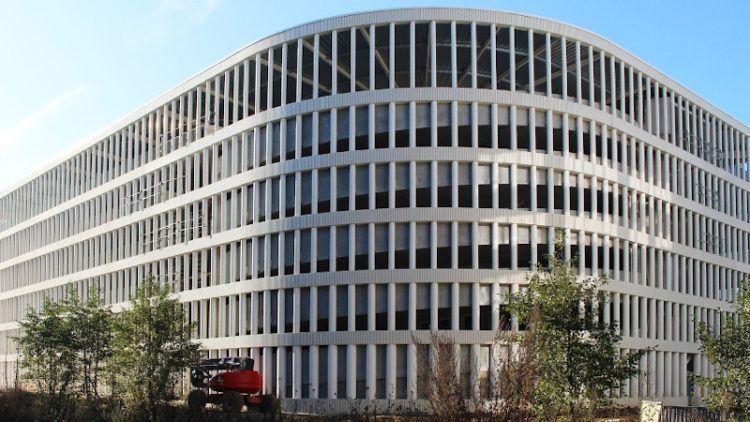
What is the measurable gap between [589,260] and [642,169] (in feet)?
29.1

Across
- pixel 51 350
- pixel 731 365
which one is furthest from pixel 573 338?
pixel 51 350

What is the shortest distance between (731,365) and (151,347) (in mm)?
23207

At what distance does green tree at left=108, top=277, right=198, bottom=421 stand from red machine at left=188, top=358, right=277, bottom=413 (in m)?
1.33

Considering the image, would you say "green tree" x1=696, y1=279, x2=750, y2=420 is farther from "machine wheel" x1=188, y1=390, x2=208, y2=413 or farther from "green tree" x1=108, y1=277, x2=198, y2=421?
"green tree" x1=108, y1=277, x2=198, y2=421

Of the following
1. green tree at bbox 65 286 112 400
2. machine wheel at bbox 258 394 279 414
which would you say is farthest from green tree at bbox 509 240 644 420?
green tree at bbox 65 286 112 400

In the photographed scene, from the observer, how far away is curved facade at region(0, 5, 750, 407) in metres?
46.9

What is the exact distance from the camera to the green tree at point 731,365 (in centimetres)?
2697

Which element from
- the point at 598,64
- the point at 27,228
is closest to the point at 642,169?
the point at 598,64

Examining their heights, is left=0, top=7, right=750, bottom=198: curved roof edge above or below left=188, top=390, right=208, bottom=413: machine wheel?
above

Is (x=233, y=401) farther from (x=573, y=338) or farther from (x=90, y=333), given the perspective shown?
(x=90, y=333)

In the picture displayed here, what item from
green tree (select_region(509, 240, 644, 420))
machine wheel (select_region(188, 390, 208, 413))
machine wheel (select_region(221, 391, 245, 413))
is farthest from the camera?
machine wheel (select_region(221, 391, 245, 413))

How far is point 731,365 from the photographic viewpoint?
28078 millimetres

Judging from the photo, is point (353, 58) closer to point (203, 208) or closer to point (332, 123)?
point (332, 123)

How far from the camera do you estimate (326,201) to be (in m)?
48.8
